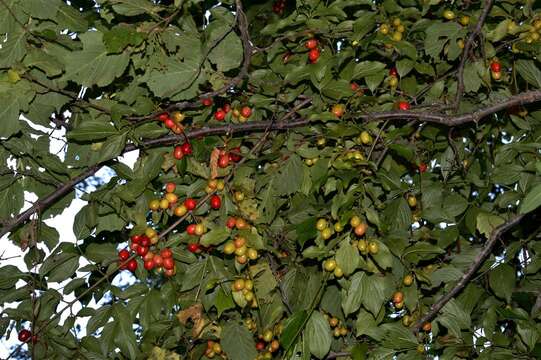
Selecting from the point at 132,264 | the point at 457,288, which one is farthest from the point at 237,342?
the point at 457,288

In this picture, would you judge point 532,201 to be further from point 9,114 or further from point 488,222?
point 9,114

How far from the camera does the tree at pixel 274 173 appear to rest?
3.18 metres

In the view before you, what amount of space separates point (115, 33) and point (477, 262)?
6.84 feet

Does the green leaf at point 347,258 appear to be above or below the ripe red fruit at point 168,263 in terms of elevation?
below

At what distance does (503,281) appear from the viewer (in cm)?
374

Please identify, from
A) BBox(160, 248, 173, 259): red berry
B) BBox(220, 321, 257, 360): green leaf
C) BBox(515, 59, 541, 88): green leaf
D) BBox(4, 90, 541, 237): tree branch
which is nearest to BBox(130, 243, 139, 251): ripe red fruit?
BBox(160, 248, 173, 259): red berry

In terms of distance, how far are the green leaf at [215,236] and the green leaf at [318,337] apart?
54 centimetres

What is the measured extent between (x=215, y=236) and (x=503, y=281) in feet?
5.23

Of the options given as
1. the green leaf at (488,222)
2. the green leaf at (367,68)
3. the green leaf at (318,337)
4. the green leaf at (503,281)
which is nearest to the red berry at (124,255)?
the green leaf at (318,337)

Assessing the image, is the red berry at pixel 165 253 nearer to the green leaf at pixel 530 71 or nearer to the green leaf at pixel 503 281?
the green leaf at pixel 503 281

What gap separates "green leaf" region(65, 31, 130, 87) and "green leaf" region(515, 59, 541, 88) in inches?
83.9

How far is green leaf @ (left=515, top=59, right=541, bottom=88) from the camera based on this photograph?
3.84 metres

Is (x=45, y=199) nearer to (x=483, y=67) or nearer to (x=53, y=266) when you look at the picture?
(x=53, y=266)

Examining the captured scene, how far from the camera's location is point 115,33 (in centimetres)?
295
